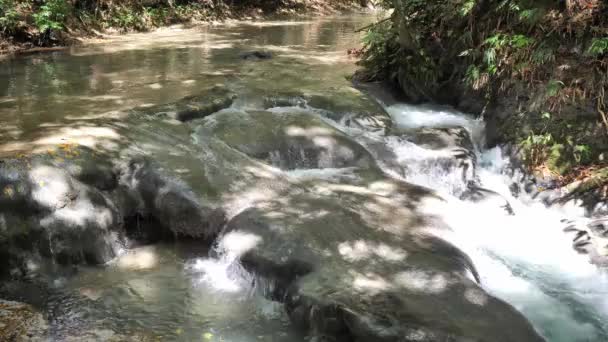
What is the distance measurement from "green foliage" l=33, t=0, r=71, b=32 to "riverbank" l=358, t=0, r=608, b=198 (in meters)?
8.76

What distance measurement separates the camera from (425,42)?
979cm

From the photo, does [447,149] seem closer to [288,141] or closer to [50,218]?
[288,141]

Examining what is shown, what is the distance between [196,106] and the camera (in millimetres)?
7527

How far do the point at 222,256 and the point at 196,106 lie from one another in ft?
10.8

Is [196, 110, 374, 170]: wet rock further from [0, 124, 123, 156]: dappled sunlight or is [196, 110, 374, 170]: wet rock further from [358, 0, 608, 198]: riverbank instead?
[358, 0, 608, 198]: riverbank

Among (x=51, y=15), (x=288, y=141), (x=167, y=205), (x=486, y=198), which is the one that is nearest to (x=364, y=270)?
(x=167, y=205)

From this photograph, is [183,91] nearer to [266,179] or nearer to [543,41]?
[266,179]

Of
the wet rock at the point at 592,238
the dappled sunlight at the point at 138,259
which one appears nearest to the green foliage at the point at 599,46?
the wet rock at the point at 592,238

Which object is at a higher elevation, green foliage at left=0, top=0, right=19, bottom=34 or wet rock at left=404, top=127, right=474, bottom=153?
green foliage at left=0, top=0, right=19, bottom=34

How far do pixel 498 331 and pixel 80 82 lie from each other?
8.53m

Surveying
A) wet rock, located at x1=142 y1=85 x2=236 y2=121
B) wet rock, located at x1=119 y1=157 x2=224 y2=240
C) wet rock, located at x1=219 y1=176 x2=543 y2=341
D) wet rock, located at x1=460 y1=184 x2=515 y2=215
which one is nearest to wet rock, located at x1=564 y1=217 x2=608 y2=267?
wet rock, located at x1=460 y1=184 x2=515 y2=215

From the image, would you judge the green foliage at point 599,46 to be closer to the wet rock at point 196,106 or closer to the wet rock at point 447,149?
the wet rock at point 447,149

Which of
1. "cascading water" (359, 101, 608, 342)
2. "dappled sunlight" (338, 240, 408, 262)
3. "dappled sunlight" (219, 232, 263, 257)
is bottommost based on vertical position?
"cascading water" (359, 101, 608, 342)

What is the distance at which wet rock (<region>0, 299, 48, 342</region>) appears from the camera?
12.0ft
